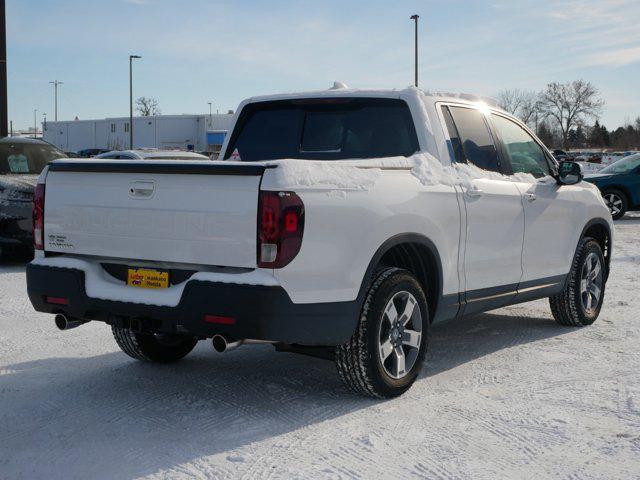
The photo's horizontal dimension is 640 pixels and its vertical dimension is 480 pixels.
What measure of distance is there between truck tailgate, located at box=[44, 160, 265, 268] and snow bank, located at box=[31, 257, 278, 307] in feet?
0.21

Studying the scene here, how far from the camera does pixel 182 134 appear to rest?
3275 inches

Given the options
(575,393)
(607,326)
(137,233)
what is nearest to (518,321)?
(607,326)

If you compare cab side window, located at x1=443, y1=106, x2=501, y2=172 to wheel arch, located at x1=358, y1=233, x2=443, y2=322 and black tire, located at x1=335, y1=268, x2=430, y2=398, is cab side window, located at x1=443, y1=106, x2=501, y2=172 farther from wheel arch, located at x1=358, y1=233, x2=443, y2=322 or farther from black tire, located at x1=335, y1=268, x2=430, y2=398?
black tire, located at x1=335, y1=268, x2=430, y2=398

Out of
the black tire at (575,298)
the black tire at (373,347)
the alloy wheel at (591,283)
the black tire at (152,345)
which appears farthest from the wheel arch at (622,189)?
the black tire at (373,347)

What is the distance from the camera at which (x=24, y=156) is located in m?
12.1

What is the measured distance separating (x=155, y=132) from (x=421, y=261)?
8054 cm

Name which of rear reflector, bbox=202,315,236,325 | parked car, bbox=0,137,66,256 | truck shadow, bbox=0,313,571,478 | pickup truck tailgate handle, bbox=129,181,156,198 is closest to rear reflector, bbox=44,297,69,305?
truck shadow, bbox=0,313,571,478

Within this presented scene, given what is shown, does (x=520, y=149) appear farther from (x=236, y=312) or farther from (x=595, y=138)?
(x=595, y=138)

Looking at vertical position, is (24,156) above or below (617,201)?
above

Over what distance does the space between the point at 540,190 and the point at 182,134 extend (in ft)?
259

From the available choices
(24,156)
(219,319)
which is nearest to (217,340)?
(219,319)

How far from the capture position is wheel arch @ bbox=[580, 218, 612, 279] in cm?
750

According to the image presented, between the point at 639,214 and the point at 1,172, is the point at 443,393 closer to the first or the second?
the point at 1,172

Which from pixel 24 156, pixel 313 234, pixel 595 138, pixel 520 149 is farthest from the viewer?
pixel 595 138
